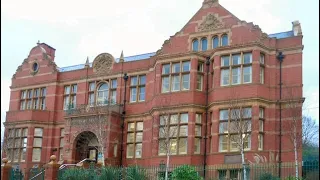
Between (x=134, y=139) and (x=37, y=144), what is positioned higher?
(x=134, y=139)

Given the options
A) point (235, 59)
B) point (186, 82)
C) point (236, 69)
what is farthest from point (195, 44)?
point (236, 69)

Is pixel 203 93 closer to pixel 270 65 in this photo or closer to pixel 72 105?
pixel 270 65

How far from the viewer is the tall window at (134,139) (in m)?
35.9

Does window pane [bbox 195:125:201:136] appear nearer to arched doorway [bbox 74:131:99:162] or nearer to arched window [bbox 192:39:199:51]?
arched window [bbox 192:39:199:51]

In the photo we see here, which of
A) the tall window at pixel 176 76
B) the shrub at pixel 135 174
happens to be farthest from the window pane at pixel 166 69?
the shrub at pixel 135 174

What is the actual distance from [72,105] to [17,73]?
309 inches

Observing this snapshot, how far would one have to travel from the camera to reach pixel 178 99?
32.2 m

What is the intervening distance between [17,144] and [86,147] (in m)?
7.03

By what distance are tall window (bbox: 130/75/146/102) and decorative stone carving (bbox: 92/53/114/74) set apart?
2612mm

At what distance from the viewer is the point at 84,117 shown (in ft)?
118

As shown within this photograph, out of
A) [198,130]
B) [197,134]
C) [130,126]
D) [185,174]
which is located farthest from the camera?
[130,126]

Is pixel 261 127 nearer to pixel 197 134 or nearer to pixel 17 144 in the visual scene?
pixel 197 134

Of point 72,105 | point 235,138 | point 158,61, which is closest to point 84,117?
point 72,105

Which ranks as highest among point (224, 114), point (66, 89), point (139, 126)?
point (66, 89)
